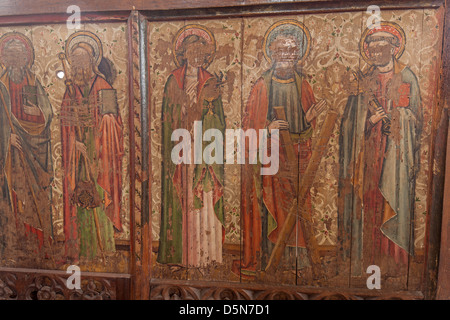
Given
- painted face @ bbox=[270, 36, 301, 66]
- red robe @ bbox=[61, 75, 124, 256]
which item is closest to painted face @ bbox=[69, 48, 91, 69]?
red robe @ bbox=[61, 75, 124, 256]

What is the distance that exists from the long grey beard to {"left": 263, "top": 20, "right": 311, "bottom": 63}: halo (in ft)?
6.34

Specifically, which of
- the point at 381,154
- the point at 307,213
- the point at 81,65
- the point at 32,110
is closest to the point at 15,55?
the point at 32,110

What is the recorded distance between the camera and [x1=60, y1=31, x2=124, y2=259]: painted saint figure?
2.21m

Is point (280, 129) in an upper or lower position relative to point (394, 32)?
lower

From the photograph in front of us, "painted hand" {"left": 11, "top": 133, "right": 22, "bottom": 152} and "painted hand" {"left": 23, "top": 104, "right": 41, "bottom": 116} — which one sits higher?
"painted hand" {"left": 23, "top": 104, "right": 41, "bottom": 116}

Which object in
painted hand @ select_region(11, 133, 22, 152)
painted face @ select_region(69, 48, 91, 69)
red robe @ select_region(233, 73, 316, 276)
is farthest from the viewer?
painted hand @ select_region(11, 133, 22, 152)

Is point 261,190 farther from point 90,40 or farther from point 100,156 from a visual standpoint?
point 90,40

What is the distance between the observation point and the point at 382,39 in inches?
78.6

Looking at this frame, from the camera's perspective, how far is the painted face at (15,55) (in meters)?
2.24

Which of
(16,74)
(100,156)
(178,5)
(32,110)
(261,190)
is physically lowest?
(261,190)

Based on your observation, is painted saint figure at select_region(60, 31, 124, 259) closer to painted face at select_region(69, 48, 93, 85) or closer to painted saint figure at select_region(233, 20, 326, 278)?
painted face at select_region(69, 48, 93, 85)

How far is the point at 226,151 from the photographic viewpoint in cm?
216

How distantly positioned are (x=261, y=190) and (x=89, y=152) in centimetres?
141

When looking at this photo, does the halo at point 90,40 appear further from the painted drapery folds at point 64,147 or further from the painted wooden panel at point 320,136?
the painted wooden panel at point 320,136
